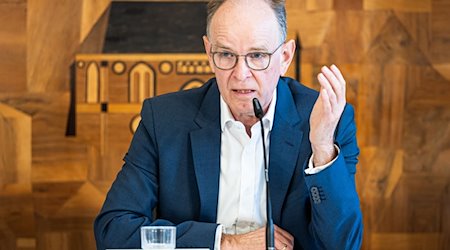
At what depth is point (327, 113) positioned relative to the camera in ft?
7.63

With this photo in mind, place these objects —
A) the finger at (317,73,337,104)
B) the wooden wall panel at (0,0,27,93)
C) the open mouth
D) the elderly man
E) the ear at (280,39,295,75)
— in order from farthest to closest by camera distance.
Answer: the wooden wall panel at (0,0,27,93), the ear at (280,39,295,75), the open mouth, the elderly man, the finger at (317,73,337,104)

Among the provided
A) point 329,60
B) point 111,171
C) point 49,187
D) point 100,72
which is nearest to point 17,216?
point 49,187

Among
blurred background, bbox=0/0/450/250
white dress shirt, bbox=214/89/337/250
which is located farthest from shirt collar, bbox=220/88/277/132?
blurred background, bbox=0/0/450/250

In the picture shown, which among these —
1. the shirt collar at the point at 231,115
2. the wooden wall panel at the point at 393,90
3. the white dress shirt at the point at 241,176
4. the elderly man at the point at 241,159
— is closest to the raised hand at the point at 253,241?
the elderly man at the point at 241,159

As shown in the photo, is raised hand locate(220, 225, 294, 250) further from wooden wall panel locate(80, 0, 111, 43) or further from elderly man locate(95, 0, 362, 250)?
wooden wall panel locate(80, 0, 111, 43)

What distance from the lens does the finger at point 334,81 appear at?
90.0 inches

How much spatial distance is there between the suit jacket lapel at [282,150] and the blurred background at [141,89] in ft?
4.11

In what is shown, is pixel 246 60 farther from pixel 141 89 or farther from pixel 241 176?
pixel 141 89

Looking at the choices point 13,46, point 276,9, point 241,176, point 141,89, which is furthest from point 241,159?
point 13,46

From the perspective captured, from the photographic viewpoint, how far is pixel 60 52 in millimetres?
3871

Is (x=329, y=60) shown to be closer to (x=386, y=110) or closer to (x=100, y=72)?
(x=386, y=110)

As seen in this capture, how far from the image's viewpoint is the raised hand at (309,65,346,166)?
2.29 meters

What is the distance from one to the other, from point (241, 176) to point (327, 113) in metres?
0.44

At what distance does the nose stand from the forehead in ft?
0.13
